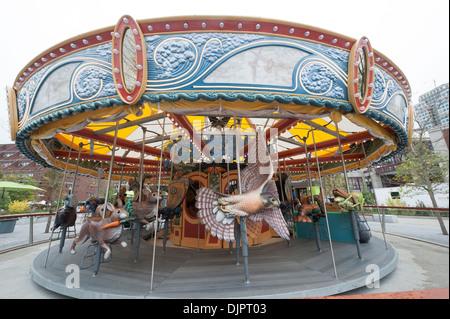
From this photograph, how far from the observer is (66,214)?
467cm

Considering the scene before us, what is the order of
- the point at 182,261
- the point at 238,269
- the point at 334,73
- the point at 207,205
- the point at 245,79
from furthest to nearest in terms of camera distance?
the point at 182,261 < the point at 238,269 < the point at 207,205 < the point at 334,73 < the point at 245,79

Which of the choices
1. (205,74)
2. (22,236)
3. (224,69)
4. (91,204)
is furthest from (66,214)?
(22,236)

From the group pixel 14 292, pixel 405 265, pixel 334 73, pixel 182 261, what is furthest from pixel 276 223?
pixel 14 292

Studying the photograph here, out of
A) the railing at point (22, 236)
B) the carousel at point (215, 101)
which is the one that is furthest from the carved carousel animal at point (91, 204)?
the railing at point (22, 236)

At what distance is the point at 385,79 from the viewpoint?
3510mm

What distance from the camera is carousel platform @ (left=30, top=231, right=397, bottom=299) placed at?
265cm

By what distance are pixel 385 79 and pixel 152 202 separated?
5342 millimetres

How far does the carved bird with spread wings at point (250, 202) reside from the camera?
308 cm

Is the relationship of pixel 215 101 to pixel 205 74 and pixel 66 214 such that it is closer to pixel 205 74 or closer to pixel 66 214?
pixel 205 74

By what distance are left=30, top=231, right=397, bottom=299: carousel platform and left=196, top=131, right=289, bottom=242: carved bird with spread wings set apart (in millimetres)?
714

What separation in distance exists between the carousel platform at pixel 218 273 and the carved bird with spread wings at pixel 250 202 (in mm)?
714

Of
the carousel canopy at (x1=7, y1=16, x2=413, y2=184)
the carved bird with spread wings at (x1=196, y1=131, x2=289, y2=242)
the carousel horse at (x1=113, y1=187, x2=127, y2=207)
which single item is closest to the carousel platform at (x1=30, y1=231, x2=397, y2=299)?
the carved bird with spread wings at (x1=196, y1=131, x2=289, y2=242)

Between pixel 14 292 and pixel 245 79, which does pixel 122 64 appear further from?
pixel 14 292

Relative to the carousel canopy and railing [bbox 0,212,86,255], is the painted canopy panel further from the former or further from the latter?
railing [bbox 0,212,86,255]
